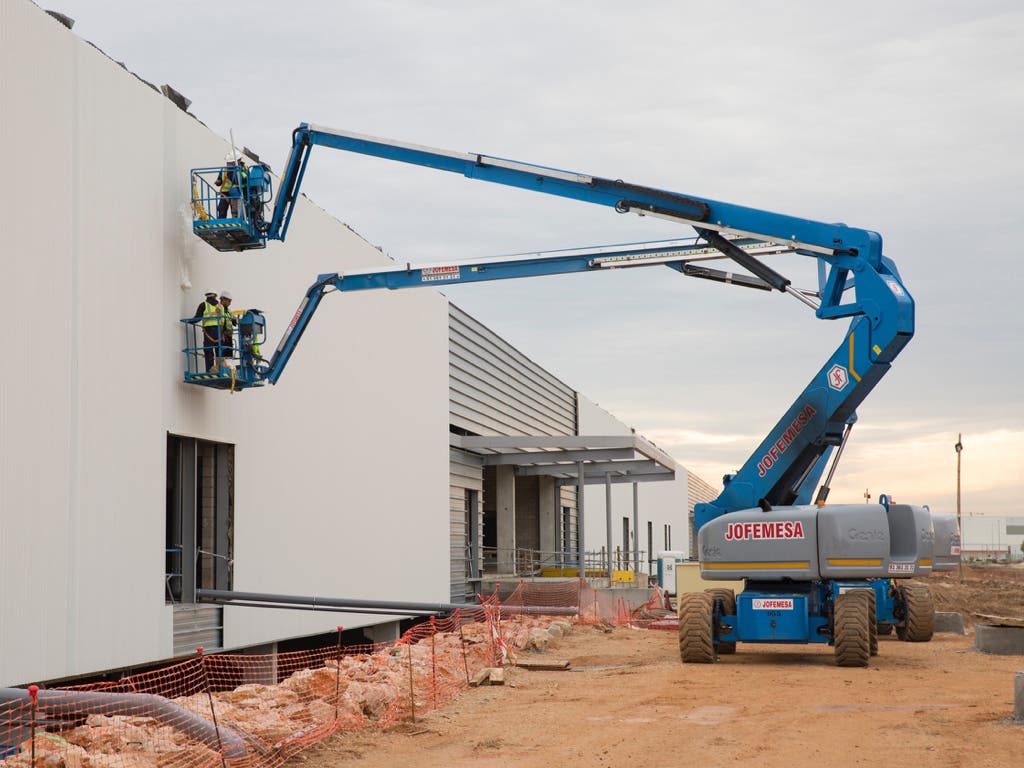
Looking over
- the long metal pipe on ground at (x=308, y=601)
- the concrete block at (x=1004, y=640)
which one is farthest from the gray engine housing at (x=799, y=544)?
the long metal pipe on ground at (x=308, y=601)

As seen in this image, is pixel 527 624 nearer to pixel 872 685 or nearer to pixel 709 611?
pixel 709 611

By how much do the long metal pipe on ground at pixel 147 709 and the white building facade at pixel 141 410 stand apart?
2.41 m

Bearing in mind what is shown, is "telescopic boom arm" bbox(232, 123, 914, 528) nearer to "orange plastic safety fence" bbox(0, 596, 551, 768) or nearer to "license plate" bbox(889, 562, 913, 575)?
"license plate" bbox(889, 562, 913, 575)

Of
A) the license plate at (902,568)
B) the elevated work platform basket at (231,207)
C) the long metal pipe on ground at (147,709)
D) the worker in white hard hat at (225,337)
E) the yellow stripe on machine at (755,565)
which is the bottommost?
the long metal pipe on ground at (147,709)

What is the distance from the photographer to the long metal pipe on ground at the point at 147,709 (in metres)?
9.34

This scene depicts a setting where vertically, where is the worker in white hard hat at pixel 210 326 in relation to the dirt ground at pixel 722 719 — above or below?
above

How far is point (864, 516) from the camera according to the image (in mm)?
16203

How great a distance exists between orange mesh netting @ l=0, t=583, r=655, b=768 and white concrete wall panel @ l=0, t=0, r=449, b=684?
46.5 inches

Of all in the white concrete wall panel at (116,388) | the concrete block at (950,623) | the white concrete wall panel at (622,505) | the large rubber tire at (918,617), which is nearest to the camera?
the white concrete wall panel at (116,388)

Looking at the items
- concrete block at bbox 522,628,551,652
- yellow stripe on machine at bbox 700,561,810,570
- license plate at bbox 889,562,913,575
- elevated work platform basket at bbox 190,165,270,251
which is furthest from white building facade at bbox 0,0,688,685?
license plate at bbox 889,562,913,575

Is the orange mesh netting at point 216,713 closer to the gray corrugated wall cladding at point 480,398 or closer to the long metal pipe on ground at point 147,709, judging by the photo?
the long metal pipe on ground at point 147,709

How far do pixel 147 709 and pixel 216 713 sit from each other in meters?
1.05

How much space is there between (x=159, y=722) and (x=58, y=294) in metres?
6.01

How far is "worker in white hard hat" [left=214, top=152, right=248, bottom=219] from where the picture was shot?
16656 mm
